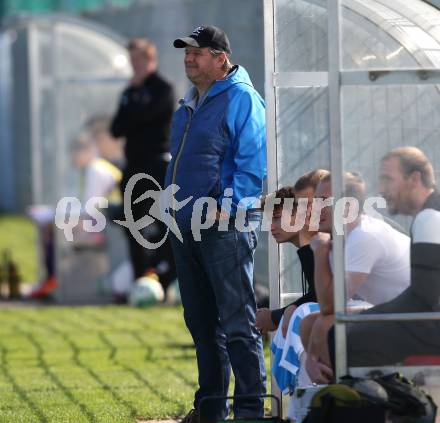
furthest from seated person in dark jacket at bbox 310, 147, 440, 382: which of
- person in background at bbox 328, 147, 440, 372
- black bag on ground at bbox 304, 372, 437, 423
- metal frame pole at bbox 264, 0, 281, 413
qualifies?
metal frame pole at bbox 264, 0, 281, 413

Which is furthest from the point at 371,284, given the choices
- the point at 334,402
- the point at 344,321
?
the point at 334,402

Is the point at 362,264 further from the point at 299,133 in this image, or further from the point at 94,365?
the point at 94,365

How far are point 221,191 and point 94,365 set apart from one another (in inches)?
121

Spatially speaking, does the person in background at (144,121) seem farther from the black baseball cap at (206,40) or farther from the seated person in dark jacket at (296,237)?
the seated person in dark jacket at (296,237)

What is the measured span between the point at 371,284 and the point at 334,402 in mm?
740

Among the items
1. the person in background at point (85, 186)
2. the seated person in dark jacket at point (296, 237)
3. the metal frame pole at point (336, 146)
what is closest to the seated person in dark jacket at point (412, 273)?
the metal frame pole at point (336, 146)

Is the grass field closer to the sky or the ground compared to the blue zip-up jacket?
closer to the ground

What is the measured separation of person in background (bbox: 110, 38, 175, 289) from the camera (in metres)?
11.6

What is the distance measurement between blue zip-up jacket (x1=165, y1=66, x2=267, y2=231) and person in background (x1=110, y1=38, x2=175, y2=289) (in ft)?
18.2

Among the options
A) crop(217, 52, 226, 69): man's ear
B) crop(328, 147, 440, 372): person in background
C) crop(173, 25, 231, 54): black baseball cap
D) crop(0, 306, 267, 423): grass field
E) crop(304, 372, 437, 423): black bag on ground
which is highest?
crop(173, 25, 231, 54): black baseball cap

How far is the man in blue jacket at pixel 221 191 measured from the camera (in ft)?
19.5

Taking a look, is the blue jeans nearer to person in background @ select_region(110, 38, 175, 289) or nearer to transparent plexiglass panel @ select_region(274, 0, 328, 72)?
transparent plexiglass panel @ select_region(274, 0, 328, 72)

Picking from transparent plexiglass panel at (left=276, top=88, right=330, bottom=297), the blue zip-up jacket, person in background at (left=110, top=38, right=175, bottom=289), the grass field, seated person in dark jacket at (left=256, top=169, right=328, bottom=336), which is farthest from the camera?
person in background at (left=110, top=38, right=175, bottom=289)

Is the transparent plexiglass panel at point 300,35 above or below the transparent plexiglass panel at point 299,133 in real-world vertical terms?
above
